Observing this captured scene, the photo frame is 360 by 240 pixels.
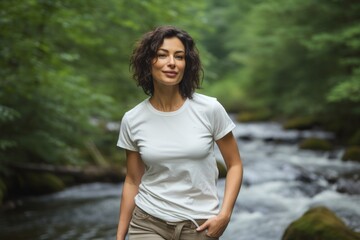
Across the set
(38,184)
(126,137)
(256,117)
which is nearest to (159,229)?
(126,137)

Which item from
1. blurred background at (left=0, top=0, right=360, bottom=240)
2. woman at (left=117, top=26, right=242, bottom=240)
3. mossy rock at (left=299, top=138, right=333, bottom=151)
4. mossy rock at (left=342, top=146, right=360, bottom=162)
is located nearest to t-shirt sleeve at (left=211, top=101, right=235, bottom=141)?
woman at (left=117, top=26, right=242, bottom=240)

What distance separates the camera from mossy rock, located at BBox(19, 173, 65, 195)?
10.2 m

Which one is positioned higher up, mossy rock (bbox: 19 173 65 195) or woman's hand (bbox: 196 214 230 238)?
woman's hand (bbox: 196 214 230 238)

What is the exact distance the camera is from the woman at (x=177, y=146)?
2.37 meters

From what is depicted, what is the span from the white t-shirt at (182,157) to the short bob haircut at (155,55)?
110 millimetres

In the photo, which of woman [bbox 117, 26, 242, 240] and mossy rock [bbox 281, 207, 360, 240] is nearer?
woman [bbox 117, 26, 242, 240]

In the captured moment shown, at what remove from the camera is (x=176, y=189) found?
93.3 inches

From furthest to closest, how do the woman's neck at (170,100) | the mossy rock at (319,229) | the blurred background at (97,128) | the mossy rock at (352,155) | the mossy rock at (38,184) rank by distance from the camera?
1. the mossy rock at (352,155)
2. the mossy rock at (38,184)
3. the blurred background at (97,128)
4. the mossy rock at (319,229)
5. the woman's neck at (170,100)

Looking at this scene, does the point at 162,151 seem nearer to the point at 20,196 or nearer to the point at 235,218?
the point at 235,218

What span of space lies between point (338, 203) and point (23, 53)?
19.5 feet

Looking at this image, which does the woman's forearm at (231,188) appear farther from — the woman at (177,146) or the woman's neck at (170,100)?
the woman's neck at (170,100)

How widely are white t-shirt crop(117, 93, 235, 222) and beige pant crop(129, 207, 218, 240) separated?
4 centimetres

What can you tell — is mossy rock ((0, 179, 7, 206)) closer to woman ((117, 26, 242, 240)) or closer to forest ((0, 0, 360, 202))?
forest ((0, 0, 360, 202))

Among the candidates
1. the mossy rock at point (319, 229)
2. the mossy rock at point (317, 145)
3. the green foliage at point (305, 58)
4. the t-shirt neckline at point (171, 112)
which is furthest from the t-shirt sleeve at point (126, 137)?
the mossy rock at point (317, 145)
